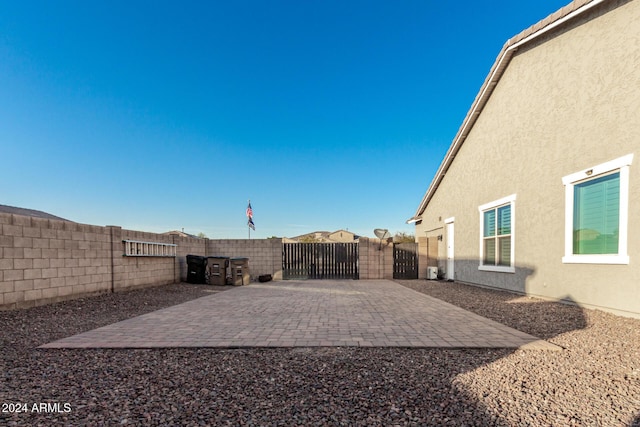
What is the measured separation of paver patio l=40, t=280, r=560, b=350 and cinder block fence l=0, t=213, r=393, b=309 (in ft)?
8.80

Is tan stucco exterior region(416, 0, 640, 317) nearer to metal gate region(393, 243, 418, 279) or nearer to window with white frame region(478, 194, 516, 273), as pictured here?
window with white frame region(478, 194, 516, 273)

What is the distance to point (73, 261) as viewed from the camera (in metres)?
7.23

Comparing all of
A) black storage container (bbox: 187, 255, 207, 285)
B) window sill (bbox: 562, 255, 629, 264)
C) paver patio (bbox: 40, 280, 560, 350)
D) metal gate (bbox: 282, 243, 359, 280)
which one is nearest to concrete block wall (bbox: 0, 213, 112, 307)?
paver patio (bbox: 40, 280, 560, 350)

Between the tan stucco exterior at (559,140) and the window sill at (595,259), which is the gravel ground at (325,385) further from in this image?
the tan stucco exterior at (559,140)

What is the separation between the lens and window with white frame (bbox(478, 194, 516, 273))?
28.2 feet

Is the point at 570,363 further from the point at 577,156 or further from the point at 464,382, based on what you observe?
the point at 577,156

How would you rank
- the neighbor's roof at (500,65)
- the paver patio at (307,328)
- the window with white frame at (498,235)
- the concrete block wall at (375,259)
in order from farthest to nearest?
the concrete block wall at (375,259) → the window with white frame at (498,235) → the neighbor's roof at (500,65) → the paver patio at (307,328)

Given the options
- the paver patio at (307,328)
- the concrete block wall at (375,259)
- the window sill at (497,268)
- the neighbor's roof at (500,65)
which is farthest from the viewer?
the concrete block wall at (375,259)

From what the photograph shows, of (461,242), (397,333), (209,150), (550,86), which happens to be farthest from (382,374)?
(209,150)

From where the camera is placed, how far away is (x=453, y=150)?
1221cm

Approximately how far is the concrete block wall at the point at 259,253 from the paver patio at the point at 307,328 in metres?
6.70

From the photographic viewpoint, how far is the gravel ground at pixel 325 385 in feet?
7.20

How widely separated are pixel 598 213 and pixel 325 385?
21.5ft

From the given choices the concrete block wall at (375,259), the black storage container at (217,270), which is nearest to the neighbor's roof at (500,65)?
the concrete block wall at (375,259)
